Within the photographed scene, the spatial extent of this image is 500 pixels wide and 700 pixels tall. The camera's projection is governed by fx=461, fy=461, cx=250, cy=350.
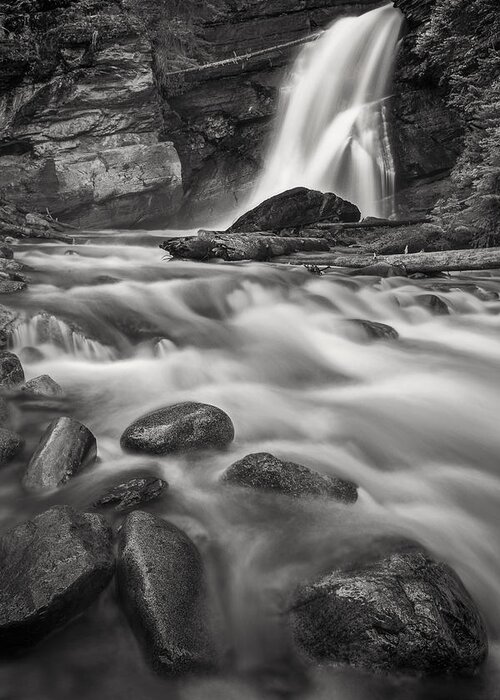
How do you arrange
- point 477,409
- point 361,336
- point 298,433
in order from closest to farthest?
point 298,433, point 477,409, point 361,336

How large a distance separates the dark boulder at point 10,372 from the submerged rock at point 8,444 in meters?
1.04

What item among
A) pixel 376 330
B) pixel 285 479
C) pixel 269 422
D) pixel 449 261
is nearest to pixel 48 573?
pixel 285 479

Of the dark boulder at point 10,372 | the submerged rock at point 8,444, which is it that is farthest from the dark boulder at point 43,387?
the submerged rock at point 8,444

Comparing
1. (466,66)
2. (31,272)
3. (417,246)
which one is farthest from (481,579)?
(466,66)

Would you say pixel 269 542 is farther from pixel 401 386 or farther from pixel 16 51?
pixel 16 51

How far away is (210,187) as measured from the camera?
18.4 metres

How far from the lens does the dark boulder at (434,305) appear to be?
7517 mm

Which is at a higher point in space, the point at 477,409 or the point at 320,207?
the point at 320,207

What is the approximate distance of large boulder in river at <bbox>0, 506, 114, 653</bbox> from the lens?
204cm

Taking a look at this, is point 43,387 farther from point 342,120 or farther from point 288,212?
point 342,120

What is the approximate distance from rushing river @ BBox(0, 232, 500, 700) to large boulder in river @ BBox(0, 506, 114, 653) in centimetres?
10

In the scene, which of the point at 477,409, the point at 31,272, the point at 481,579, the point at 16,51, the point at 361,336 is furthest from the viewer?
the point at 16,51

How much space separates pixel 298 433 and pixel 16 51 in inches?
663

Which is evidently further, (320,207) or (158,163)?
(158,163)
